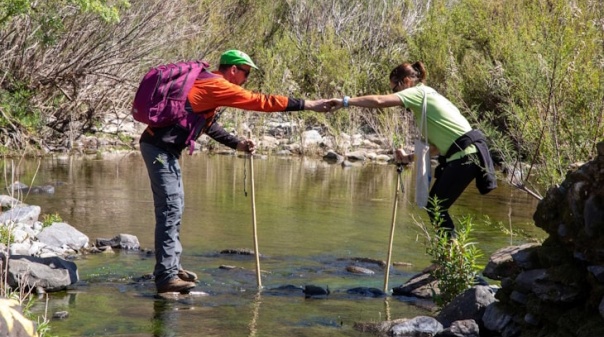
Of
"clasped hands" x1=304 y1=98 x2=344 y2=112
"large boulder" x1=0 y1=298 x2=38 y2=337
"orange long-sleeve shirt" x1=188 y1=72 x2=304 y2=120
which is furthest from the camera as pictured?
"clasped hands" x1=304 y1=98 x2=344 y2=112

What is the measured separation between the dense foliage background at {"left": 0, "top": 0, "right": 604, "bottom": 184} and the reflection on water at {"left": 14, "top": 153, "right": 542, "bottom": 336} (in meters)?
1.14

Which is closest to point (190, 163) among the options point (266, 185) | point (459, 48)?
point (266, 185)

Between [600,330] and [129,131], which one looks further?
[129,131]

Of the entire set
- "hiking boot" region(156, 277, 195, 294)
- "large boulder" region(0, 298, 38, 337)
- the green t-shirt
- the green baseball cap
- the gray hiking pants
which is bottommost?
"hiking boot" region(156, 277, 195, 294)

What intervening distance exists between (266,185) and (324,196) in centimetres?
151

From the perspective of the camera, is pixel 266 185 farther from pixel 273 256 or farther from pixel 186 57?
pixel 186 57

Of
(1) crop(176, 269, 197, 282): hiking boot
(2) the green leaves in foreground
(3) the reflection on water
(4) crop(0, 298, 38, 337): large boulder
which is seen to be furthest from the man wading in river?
(4) crop(0, 298, 38, 337): large boulder

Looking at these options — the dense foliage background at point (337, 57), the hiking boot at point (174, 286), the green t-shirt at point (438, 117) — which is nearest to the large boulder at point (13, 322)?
the hiking boot at point (174, 286)

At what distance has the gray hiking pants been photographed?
794 centimetres

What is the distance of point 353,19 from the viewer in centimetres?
3431

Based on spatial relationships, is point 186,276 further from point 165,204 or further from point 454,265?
point 454,265

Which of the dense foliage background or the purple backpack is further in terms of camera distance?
the dense foliage background

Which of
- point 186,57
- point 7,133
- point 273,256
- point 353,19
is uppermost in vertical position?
point 353,19

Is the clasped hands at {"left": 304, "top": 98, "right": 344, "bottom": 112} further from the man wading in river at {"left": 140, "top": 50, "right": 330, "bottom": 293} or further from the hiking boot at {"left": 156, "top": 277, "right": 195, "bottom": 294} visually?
the hiking boot at {"left": 156, "top": 277, "right": 195, "bottom": 294}
